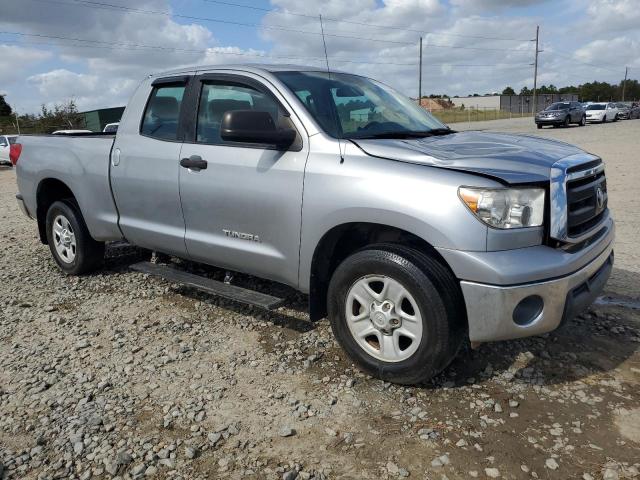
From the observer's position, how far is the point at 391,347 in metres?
3.28

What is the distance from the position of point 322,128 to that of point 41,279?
377cm

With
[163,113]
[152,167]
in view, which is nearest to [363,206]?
[152,167]

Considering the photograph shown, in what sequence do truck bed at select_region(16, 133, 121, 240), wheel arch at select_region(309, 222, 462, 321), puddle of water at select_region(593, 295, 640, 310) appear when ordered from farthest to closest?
truck bed at select_region(16, 133, 121, 240) < puddle of water at select_region(593, 295, 640, 310) < wheel arch at select_region(309, 222, 462, 321)

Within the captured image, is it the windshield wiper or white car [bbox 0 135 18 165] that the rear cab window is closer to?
the windshield wiper

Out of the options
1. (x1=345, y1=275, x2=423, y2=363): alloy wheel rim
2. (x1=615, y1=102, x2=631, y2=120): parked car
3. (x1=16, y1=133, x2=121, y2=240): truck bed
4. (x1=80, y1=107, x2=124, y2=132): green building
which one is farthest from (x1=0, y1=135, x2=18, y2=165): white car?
(x1=615, y1=102, x2=631, y2=120): parked car

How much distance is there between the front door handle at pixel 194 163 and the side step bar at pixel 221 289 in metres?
0.88

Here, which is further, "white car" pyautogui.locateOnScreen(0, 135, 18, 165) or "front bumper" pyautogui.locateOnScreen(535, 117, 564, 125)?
"front bumper" pyautogui.locateOnScreen(535, 117, 564, 125)

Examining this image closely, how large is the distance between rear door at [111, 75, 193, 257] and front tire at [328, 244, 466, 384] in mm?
1630

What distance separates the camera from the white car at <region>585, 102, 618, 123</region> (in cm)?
3788

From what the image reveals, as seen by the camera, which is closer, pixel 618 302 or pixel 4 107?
pixel 618 302

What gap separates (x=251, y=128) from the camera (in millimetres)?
3480

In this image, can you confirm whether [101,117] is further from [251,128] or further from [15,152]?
[251,128]

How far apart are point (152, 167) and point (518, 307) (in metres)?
2.95

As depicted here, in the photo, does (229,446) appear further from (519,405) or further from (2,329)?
(2,329)
